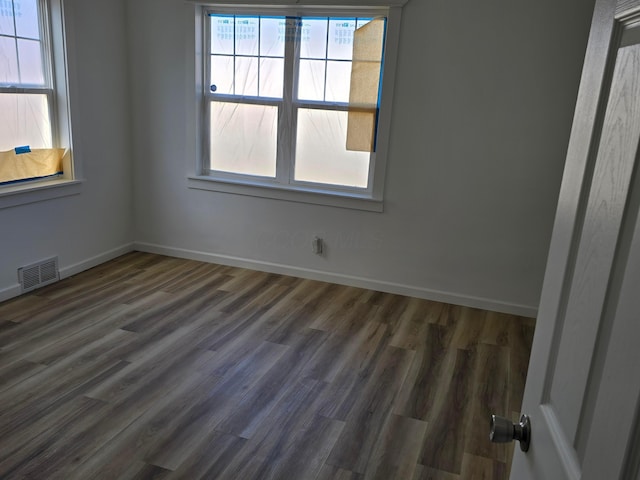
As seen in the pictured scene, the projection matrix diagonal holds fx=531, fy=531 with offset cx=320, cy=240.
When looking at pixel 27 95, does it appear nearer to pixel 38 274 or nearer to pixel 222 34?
pixel 38 274

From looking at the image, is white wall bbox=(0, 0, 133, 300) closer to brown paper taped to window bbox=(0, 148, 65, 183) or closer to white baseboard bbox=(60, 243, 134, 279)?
white baseboard bbox=(60, 243, 134, 279)

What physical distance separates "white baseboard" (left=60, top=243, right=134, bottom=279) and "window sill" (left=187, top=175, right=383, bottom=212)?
0.86 metres

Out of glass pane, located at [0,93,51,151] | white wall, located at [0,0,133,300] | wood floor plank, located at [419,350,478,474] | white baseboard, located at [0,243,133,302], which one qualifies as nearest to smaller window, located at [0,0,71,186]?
glass pane, located at [0,93,51,151]

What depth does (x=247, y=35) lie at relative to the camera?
13.8 ft

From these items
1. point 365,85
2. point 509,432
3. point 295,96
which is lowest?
point 509,432

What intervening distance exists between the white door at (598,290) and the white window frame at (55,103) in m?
3.58

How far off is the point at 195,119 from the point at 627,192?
4.12 m

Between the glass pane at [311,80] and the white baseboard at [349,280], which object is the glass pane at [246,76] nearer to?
the glass pane at [311,80]

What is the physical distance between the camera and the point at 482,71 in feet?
12.0

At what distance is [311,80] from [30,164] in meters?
2.14

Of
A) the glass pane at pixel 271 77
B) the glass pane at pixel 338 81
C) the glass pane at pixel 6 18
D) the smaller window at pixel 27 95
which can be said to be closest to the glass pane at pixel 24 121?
the smaller window at pixel 27 95

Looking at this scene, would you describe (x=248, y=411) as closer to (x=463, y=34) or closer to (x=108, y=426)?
(x=108, y=426)

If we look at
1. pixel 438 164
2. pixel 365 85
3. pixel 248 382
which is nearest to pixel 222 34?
pixel 365 85

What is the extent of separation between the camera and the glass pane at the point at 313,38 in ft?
13.1
